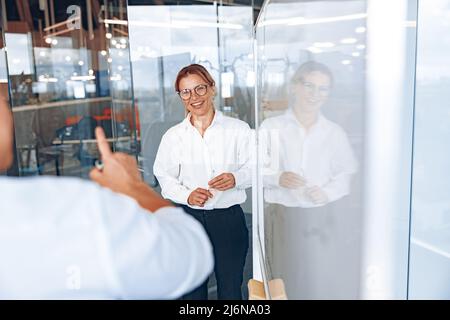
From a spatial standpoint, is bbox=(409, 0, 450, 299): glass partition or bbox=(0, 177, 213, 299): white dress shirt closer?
bbox=(0, 177, 213, 299): white dress shirt

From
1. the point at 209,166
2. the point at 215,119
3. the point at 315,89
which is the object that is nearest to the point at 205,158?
the point at 209,166

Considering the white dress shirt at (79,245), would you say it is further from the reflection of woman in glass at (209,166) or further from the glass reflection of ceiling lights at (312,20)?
the glass reflection of ceiling lights at (312,20)

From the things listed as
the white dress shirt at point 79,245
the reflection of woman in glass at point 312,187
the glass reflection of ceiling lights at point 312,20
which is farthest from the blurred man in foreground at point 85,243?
the glass reflection of ceiling lights at point 312,20

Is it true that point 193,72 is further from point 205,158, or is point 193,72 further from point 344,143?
point 344,143

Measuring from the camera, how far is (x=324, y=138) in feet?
3.21

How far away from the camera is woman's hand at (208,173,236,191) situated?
3.90 feet

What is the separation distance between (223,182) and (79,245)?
45 centimetres

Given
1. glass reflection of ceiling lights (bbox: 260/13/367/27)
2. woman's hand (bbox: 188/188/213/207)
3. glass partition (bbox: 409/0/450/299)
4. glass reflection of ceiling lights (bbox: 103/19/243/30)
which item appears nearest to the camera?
glass reflection of ceiling lights (bbox: 260/13/367/27)

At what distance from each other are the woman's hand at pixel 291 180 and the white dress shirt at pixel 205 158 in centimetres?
15

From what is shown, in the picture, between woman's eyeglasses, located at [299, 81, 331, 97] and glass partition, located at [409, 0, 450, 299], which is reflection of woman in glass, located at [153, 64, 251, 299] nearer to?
woman's eyeglasses, located at [299, 81, 331, 97]

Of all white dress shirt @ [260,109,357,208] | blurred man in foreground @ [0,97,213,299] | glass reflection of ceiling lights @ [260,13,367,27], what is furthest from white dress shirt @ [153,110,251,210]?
glass reflection of ceiling lights @ [260,13,367,27]

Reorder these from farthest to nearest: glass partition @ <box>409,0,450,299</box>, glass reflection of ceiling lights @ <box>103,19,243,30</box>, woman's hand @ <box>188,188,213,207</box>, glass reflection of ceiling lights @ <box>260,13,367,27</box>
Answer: glass reflection of ceiling lights @ <box>103,19,243,30</box>, woman's hand @ <box>188,188,213,207</box>, glass partition @ <box>409,0,450,299</box>, glass reflection of ceiling lights @ <box>260,13,367,27</box>

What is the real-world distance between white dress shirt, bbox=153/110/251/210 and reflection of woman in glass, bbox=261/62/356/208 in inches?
6.1
